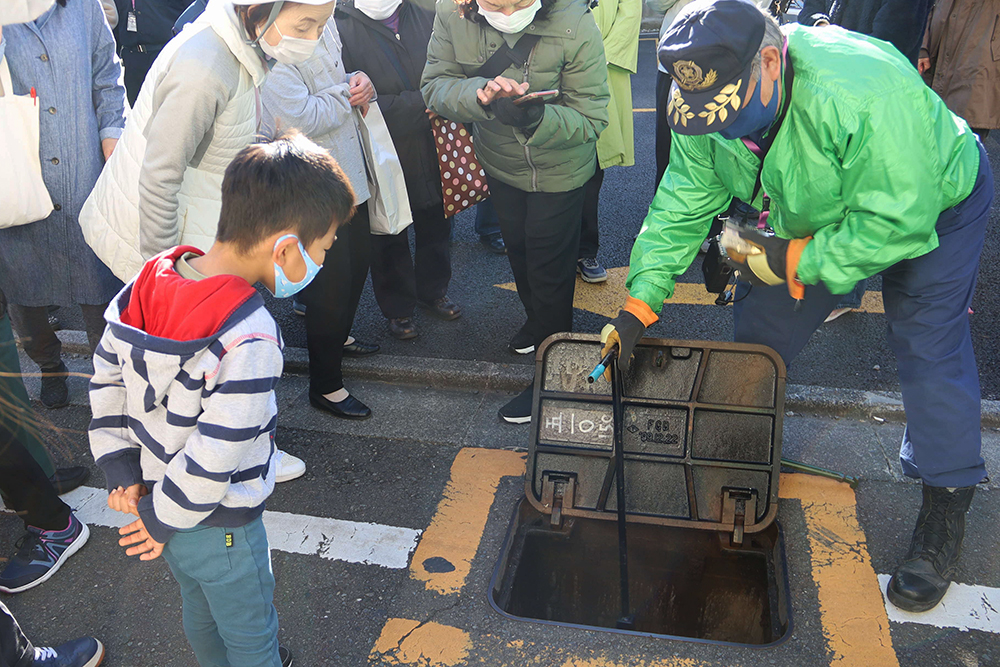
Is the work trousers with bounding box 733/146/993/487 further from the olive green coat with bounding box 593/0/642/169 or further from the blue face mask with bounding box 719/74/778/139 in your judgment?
the olive green coat with bounding box 593/0/642/169

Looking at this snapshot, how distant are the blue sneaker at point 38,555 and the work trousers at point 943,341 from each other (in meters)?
3.02

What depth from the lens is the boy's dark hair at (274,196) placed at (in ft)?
5.52

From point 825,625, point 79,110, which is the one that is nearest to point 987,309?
point 825,625

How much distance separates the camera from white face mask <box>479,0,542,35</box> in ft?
9.40

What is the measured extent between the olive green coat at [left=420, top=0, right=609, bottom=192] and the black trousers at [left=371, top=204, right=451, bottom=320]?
88cm

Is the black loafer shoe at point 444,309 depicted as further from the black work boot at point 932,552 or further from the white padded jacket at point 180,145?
the black work boot at point 932,552

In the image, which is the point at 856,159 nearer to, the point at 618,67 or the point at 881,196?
the point at 881,196

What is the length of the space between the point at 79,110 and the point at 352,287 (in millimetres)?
1272

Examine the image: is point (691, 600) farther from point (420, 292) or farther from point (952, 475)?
point (420, 292)

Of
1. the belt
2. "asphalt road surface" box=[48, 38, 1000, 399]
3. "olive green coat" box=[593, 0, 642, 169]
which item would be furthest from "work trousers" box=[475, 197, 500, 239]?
the belt

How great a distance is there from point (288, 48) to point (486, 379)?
6.12ft

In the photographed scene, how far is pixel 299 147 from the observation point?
1.77 meters

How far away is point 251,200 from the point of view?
1678 mm

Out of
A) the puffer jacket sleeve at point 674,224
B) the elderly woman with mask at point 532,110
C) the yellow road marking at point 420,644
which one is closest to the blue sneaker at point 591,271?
the elderly woman with mask at point 532,110
